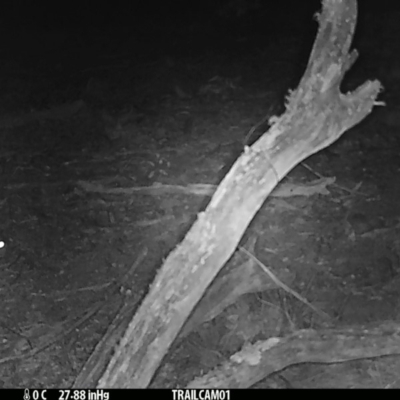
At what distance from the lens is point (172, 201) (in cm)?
164

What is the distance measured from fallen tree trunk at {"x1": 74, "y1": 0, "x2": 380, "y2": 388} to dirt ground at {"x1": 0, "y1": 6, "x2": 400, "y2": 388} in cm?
3

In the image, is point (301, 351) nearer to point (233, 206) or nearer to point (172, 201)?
point (233, 206)

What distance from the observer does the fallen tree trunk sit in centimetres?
160

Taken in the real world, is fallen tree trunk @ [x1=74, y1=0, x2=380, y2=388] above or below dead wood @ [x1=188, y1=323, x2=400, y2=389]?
above

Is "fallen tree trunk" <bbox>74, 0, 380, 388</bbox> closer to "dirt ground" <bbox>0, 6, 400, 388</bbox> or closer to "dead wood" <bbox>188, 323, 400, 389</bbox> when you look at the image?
"dirt ground" <bbox>0, 6, 400, 388</bbox>

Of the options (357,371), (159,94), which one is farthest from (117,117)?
(357,371)

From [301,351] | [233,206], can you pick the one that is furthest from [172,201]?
[301,351]

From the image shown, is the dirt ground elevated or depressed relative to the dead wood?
elevated

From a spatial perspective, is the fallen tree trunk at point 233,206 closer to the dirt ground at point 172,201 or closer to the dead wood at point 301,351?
the dirt ground at point 172,201

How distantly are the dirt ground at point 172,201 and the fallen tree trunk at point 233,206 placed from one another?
3 centimetres

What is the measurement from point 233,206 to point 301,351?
0.51 m

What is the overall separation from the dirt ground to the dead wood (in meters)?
0.03

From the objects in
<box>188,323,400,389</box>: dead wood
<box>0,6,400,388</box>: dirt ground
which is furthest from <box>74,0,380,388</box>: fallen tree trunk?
<box>188,323,400,389</box>: dead wood

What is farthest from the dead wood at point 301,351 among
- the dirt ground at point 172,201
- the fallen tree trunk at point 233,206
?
the fallen tree trunk at point 233,206
